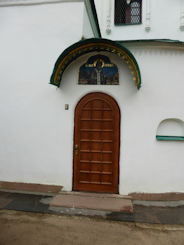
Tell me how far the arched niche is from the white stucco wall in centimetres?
482

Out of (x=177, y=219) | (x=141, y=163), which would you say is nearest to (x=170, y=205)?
(x=177, y=219)

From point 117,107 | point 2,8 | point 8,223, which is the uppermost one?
point 2,8

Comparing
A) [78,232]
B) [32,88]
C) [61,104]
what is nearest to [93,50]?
[61,104]

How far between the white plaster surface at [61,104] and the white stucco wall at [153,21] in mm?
3669

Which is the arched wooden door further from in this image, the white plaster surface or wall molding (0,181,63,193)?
wall molding (0,181,63,193)

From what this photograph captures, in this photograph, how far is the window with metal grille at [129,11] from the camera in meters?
7.06

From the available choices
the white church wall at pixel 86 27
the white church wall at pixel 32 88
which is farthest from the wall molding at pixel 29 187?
the white church wall at pixel 86 27

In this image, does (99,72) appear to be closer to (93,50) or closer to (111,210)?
(93,50)

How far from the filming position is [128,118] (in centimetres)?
389

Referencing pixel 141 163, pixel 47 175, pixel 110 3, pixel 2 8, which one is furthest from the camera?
pixel 110 3

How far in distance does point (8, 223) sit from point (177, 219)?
3221 millimetres

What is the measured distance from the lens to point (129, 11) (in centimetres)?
709

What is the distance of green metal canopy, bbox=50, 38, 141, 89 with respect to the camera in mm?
3461

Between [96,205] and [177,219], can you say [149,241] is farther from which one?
[96,205]
